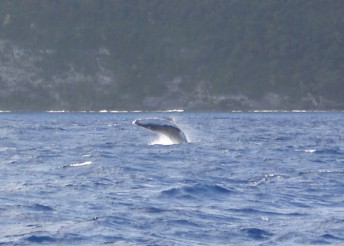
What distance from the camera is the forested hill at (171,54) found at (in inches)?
3718

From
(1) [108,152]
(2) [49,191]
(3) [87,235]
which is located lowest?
(3) [87,235]

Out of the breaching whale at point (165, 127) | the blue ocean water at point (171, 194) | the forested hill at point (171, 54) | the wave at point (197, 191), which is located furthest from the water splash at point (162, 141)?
the forested hill at point (171, 54)

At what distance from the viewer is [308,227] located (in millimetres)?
19984

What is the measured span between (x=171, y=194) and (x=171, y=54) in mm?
76710

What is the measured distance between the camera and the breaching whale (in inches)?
1462

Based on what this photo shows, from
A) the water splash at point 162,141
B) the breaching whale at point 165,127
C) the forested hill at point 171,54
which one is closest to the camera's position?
the breaching whale at point 165,127

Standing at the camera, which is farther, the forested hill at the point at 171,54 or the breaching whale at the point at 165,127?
the forested hill at the point at 171,54

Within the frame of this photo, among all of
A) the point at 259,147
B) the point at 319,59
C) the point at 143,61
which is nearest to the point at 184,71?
the point at 143,61

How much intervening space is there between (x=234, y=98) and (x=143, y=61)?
9.93 metres

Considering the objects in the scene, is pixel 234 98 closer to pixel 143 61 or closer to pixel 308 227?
pixel 143 61

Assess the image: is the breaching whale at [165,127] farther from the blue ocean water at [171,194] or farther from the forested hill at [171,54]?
the forested hill at [171,54]

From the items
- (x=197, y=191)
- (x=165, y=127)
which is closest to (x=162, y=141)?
(x=165, y=127)

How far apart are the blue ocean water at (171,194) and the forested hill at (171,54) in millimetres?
53920

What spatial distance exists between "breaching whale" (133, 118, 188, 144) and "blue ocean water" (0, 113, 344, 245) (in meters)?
0.57
